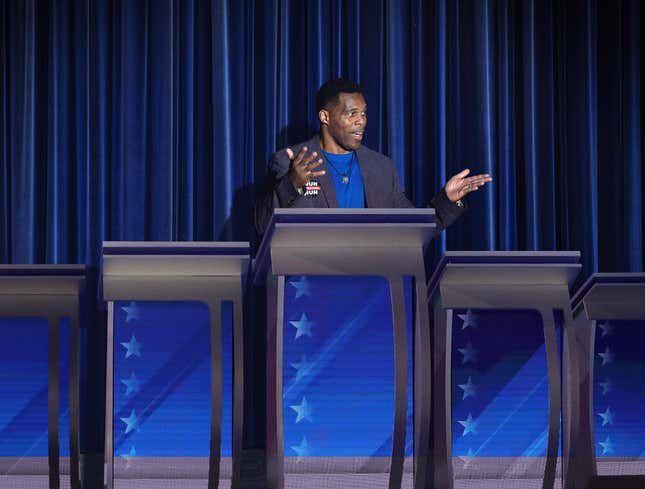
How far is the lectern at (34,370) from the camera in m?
2.77

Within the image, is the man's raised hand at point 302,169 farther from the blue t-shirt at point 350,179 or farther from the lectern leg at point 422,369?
the blue t-shirt at point 350,179

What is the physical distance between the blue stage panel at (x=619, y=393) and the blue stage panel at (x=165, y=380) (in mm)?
1007

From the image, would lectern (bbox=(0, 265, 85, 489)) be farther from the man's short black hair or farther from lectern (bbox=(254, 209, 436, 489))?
the man's short black hair

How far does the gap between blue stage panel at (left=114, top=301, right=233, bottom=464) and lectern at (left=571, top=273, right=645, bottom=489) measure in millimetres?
962

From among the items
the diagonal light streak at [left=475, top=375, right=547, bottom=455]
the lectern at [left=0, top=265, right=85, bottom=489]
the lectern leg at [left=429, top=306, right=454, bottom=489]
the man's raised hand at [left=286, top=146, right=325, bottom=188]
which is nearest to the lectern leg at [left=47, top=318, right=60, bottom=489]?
the lectern at [left=0, top=265, right=85, bottom=489]

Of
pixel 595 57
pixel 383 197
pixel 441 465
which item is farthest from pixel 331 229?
pixel 595 57

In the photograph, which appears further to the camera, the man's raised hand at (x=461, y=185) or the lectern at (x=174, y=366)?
the man's raised hand at (x=461, y=185)

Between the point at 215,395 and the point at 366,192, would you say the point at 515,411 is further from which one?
the point at 366,192

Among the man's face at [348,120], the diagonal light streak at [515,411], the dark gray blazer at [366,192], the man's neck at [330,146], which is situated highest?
the man's face at [348,120]

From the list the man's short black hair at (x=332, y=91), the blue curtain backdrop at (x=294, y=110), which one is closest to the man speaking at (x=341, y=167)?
the man's short black hair at (x=332, y=91)

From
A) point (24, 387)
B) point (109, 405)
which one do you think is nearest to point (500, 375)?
point (109, 405)

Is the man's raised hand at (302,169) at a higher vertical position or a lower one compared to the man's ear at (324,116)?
lower

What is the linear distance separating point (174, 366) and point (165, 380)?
42 mm

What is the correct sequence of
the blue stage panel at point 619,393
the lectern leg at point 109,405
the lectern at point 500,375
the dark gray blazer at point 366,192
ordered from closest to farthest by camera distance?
the lectern leg at point 109,405
the lectern at point 500,375
the blue stage panel at point 619,393
the dark gray blazer at point 366,192
